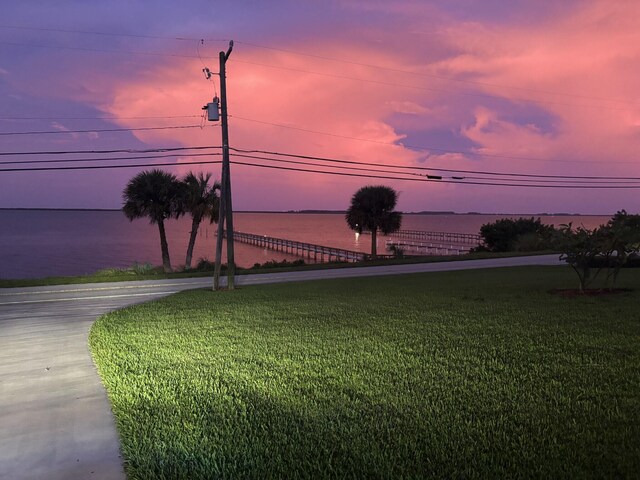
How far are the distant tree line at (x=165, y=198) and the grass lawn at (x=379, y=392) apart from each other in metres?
27.5

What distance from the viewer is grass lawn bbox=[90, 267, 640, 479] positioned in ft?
12.9

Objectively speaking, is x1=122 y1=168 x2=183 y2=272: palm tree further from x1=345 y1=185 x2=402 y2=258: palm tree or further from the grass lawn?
the grass lawn

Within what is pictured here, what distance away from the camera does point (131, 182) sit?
1513 inches

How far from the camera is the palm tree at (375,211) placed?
46938 mm

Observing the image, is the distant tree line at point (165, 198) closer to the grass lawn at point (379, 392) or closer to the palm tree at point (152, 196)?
the palm tree at point (152, 196)

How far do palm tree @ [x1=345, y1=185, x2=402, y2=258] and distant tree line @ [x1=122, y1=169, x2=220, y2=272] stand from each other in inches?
576

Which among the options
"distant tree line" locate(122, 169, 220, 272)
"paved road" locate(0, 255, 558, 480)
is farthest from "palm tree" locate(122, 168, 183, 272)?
"paved road" locate(0, 255, 558, 480)

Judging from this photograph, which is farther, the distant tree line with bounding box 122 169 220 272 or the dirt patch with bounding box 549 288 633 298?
the distant tree line with bounding box 122 169 220 272

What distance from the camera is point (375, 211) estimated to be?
47.0 m

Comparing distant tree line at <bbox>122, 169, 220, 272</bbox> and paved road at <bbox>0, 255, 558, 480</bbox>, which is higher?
distant tree line at <bbox>122, 169, 220, 272</bbox>

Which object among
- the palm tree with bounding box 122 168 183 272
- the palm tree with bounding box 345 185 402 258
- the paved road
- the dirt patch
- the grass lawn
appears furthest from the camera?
the palm tree with bounding box 345 185 402 258

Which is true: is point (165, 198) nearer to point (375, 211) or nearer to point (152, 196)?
point (152, 196)

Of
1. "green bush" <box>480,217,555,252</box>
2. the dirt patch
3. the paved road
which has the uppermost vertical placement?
"green bush" <box>480,217,555,252</box>

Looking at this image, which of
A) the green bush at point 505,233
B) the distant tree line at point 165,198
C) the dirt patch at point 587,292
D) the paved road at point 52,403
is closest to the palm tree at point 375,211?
the green bush at point 505,233
